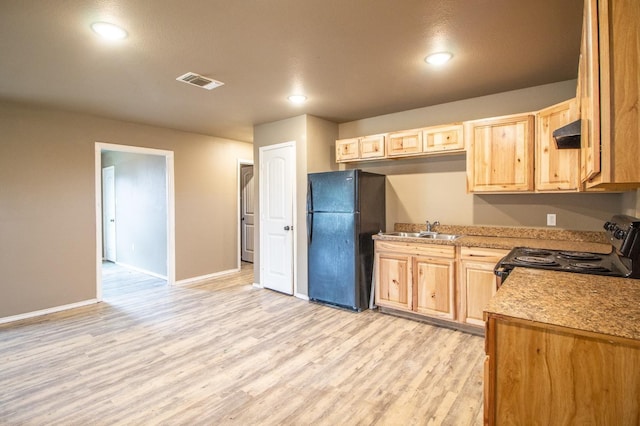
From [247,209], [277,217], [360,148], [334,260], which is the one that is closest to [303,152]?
[360,148]

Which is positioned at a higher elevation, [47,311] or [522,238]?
[522,238]

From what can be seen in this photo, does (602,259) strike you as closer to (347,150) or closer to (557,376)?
(557,376)

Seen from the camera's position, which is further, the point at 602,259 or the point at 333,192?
the point at 333,192

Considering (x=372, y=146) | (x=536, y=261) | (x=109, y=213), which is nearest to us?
(x=536, y=261)

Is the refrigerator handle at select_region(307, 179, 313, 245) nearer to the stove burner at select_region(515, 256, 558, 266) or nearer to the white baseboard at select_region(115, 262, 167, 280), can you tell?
the stove burner at select_region(515, 256, 558, 266)

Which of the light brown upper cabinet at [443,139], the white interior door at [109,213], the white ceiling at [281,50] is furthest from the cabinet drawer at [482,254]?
the white interior door at [109,213]

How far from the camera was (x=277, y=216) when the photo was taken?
4.57m

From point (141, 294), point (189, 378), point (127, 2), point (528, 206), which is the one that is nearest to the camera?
point (127, 2)

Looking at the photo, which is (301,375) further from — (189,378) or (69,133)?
(69,133)

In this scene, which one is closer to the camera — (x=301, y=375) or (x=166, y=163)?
(x=301, y=375)

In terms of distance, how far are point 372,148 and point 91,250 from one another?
3.72 metres

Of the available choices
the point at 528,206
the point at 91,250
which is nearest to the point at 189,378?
the point at 91,250

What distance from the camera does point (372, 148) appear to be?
155 inches

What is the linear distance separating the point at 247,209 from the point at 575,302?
19.8 ft
